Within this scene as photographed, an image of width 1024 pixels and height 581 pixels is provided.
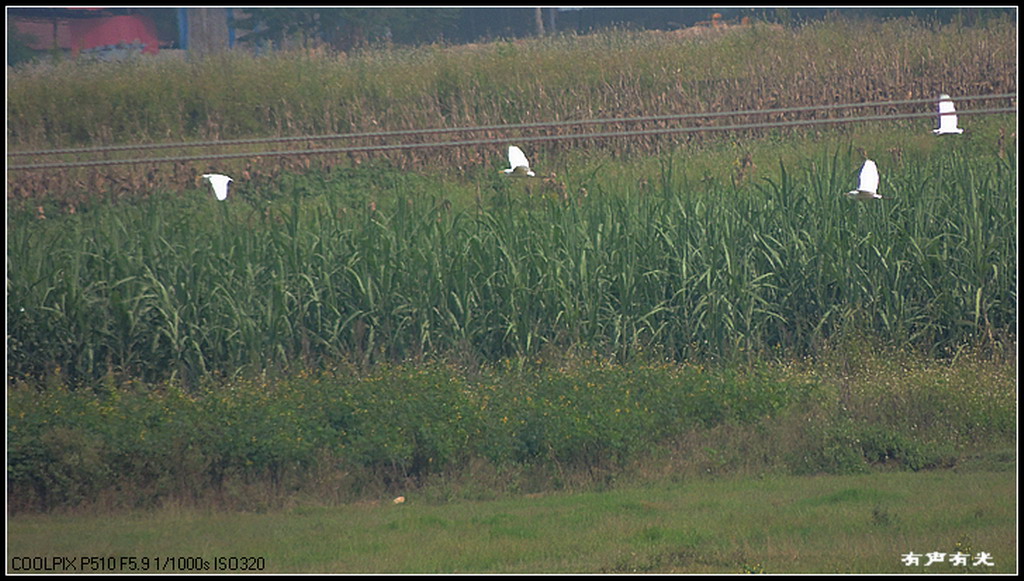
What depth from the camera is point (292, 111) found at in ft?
60.2

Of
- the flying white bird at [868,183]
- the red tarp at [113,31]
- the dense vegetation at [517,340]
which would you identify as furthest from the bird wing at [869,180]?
the red tarp at [113,31]

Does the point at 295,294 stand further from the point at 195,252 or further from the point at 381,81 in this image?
the point at 381,81

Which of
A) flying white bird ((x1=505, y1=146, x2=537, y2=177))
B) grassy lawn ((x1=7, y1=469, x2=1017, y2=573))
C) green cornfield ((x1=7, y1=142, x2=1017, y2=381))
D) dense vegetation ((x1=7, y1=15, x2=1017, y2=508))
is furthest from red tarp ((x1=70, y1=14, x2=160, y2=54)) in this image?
→ grassy lawn ((x1=7, y1=469, x2=1017, y2=573))

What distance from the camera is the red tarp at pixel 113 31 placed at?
27734 millimetres

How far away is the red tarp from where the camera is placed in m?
27.7

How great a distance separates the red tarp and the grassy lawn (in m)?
23.3

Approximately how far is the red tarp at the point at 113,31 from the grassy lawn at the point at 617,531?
917 inches

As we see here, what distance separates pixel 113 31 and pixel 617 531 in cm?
2573

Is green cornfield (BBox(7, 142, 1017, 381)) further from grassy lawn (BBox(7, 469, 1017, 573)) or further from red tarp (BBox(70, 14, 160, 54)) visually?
red tarp (BBox(70, 14, 160, 54))

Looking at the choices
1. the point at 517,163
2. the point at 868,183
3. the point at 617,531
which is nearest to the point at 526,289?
the point at 517,163

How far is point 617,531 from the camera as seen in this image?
6.19m

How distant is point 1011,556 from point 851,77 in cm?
1357

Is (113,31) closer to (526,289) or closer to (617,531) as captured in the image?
(526,289)

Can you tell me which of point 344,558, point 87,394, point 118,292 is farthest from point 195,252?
point 344,558
